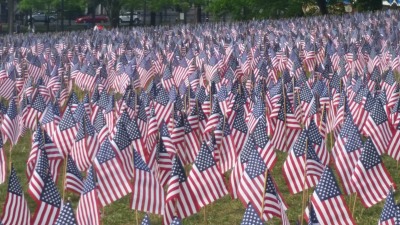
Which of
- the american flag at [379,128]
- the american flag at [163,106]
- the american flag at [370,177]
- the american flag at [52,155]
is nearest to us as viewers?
the american flag at [370,177]

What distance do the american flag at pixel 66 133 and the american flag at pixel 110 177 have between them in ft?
9.02

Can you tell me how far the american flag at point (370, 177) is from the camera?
10.9 meters

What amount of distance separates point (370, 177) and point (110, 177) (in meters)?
→ 3.27

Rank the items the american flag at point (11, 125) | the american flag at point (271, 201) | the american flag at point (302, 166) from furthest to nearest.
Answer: the american flag at point (11, 125) < the american flag at point (302, 166) < the american flag at point (271, 201)

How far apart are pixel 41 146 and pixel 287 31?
2415 cm

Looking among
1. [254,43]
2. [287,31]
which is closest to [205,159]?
[254,43]

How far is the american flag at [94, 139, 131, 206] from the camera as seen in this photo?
11359 millimetres

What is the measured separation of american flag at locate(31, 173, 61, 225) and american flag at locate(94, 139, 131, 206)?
70.6 inches

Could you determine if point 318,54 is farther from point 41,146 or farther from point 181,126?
point 41,146

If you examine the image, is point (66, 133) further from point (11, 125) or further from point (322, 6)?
point (322, 6)

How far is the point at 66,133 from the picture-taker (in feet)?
48.2

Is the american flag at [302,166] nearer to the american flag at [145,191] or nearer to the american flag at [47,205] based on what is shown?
the american flag at [145,191]

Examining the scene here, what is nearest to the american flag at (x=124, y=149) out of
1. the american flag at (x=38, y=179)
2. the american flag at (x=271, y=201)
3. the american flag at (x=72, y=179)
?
the american flag at (x=72, y=179)

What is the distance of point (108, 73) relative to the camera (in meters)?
25.0
